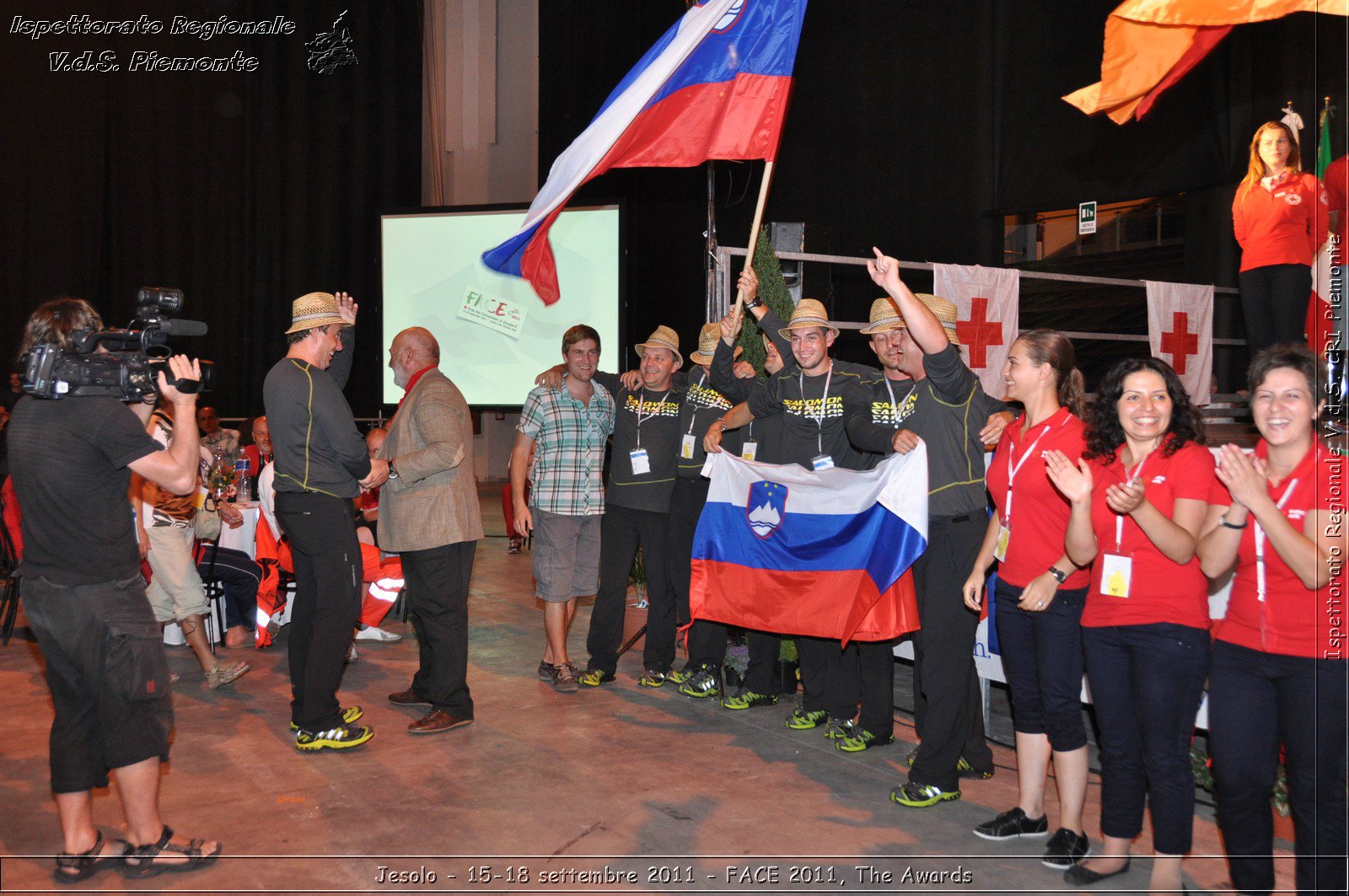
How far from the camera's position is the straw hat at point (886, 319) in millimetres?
4172

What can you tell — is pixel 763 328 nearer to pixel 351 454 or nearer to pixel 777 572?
pixel 777 572

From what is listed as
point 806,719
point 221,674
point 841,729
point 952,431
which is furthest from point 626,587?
point 952,431

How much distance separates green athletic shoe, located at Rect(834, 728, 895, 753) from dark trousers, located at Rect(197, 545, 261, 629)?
12.6 feet

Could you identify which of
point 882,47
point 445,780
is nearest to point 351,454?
point 445,780

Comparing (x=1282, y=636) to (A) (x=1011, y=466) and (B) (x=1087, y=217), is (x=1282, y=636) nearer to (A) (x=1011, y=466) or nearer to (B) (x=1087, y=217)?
(A) (x=1011, y=466)

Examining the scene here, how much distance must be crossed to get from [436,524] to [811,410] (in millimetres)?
1821

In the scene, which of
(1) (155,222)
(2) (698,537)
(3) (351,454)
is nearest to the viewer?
(3) (351,454)

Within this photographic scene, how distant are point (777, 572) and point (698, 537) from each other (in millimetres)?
485

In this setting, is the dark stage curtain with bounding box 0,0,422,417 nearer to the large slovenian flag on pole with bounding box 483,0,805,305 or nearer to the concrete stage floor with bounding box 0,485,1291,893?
the large slovenian flag on pole with bounding box 483,0,805,305

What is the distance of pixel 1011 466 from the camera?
3.41 metres

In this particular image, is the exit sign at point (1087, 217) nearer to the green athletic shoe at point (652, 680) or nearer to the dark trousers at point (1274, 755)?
the green athletic shoe at point (652, 680)

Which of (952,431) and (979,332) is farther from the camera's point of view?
(979,332)

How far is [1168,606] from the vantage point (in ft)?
9.42

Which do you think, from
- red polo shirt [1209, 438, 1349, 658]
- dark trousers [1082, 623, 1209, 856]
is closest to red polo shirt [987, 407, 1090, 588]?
dark trousers [1082, 623, 1209, 856]
